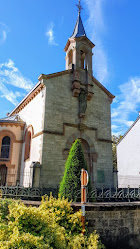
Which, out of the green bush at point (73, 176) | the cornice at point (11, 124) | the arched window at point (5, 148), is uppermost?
the cornice at point (11, 124)

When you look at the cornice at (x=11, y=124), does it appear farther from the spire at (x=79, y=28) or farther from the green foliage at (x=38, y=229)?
the green foliage at (x=38, y=229)

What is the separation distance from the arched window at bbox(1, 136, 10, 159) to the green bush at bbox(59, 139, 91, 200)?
29.7 feet

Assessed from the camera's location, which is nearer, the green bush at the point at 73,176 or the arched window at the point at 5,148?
the green bush at the point at 73,176

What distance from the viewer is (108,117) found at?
1675 cm

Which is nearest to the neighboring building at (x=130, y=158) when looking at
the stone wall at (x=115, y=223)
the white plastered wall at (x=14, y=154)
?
the white plastered wall at (x=14, y=154)

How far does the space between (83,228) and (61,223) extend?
2.37 feet

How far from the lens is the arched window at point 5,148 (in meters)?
16.3

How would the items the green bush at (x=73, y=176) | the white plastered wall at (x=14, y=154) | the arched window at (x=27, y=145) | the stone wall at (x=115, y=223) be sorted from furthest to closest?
the arched window at (x=27, y=145) → the white plastered wall at (x=14, y=154) → the green bush at (x=73, y=176) → the stone wall at (x=115, y=223)

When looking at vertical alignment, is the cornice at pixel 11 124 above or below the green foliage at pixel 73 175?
above

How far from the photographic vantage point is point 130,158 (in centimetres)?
2452

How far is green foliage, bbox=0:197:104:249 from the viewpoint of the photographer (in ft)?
14.2

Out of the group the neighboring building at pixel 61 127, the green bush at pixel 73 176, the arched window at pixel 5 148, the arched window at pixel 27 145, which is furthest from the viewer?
the arched window at pixel 5 148

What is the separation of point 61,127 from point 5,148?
5.88 meters

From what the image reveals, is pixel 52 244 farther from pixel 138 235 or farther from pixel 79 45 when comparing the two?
pixel 79 45
